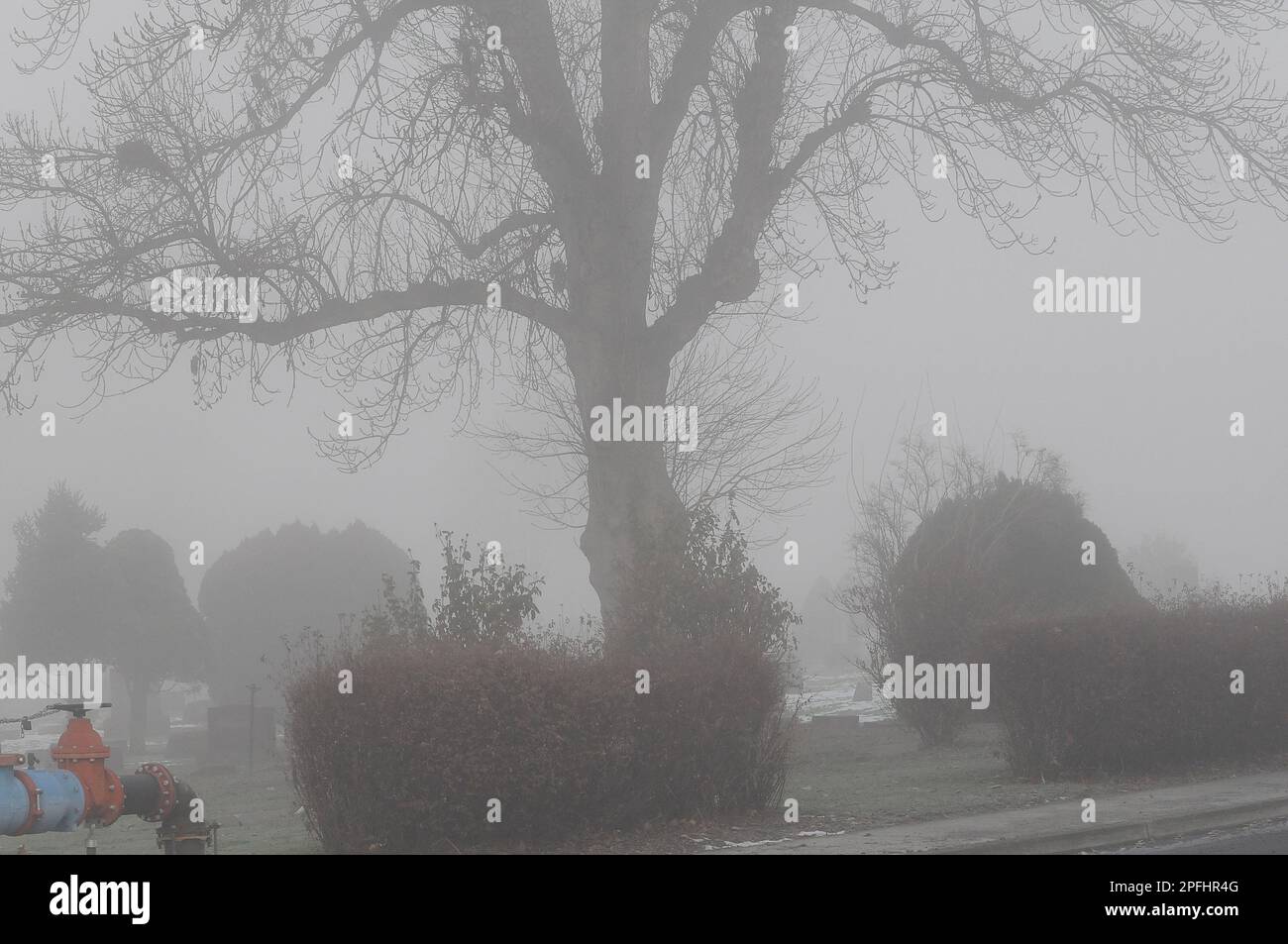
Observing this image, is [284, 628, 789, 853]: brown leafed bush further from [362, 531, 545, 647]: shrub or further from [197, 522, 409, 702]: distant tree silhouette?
[197, 522, 409, 702]: distant tree silhouette

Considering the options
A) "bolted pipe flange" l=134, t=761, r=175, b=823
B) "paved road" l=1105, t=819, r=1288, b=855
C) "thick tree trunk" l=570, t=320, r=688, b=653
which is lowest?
"paved road" l=1105, t=819, r=1288, b=855

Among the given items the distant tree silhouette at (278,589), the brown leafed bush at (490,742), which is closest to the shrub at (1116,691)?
the brown leafed bush at (490,742)

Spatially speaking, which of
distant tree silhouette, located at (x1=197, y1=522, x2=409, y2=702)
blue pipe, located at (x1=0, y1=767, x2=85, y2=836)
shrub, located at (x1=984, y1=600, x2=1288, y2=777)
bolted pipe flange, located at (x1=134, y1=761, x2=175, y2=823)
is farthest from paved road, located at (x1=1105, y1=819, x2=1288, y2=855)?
distant tree silhouette, located at (x1=197, y1=522, x2=409, y2=702)

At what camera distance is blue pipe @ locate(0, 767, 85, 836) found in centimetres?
809

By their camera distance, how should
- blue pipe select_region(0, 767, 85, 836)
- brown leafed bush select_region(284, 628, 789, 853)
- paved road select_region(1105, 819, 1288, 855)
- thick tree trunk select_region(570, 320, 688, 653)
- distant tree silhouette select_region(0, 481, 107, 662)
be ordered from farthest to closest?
distant tree silhouette select_region(0, 481, 107, 662), thick tree trunk select_region(570, 320, 688, 653), brown leafed bush select_region(284, 628, 789, 853), paved road select_region(1105, 819, 1288, 855), blue pipe select_region(0, 767, 85, 836)

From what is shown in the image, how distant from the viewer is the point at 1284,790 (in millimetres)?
13172

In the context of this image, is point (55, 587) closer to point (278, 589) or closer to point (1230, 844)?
point (278, 589)

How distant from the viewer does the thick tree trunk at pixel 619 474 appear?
1628 centimetres

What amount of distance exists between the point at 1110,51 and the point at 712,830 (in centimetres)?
1209

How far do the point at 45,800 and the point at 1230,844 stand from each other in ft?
28.2

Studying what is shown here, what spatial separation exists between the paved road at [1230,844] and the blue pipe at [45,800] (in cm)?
751

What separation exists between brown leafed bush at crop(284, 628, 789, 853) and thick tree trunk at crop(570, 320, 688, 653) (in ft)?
11.9
